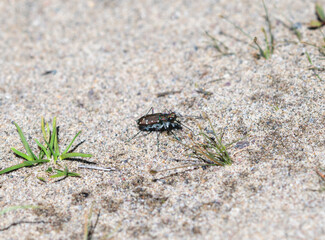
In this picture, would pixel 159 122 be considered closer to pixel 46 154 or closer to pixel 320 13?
pixel 46 154

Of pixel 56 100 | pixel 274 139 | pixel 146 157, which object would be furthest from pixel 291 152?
pixel 56 100

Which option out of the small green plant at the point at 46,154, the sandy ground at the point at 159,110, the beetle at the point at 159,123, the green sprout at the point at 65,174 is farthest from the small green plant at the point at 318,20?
the green sprout at the point at 65,174

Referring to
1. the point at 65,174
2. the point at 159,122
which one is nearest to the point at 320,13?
the point at 159,122

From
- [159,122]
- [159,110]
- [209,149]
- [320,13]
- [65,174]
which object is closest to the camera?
[65,174]

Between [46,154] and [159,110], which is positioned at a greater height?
[46,154]

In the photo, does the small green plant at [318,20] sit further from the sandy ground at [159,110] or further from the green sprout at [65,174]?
the green sprout at [65,174]

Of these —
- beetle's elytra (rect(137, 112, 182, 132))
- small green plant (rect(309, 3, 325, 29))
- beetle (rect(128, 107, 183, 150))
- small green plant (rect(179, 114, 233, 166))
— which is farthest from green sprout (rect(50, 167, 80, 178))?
small green plant (rect(309, 3, 325, 29))
